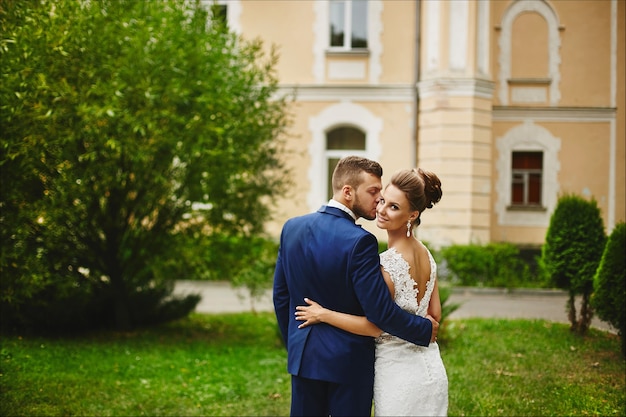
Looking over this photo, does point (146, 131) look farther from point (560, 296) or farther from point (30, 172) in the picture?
point (560, 296)

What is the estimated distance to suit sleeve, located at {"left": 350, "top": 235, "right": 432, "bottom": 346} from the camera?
409cm

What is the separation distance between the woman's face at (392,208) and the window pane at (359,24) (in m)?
17.0

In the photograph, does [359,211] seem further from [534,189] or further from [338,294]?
[534,189]

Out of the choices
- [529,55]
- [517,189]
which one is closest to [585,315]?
[517,189]

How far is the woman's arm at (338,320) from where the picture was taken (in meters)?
4.19

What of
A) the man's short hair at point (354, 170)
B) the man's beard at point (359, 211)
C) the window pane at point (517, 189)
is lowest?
the man's beard at point (359, 211)

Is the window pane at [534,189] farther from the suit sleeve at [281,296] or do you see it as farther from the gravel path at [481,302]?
the suit sleeve at [281,296]

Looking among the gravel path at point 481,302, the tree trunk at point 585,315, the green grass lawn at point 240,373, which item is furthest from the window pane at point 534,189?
the tree trunk at point 585,315

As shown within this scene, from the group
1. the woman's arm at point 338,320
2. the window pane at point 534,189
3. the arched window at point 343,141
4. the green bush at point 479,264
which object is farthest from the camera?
the arched window at point 343,141

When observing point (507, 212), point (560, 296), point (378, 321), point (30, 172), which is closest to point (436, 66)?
point (507, 212)

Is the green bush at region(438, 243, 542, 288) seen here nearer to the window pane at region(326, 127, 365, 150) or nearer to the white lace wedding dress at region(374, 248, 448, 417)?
the window pane at region(326, 127, 365, 150)

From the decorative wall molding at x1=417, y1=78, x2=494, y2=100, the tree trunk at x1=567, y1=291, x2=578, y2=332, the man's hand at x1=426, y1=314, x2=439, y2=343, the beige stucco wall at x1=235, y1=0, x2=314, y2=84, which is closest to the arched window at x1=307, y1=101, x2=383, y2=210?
the beige stucco wall at x1=235, y1=0, x2=314, y2=84

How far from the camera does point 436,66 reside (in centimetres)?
1966

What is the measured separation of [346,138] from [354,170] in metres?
16.9
